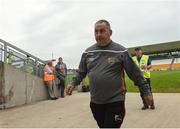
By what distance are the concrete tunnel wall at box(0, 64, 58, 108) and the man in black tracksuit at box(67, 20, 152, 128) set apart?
325 inches

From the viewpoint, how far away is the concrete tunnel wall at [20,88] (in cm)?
1289

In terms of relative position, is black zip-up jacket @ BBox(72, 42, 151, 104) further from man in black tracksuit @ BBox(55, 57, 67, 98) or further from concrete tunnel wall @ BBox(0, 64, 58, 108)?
man in black tracksuit @ BBox(55, 57, 67, 98)

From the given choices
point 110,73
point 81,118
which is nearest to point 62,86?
point 81,118

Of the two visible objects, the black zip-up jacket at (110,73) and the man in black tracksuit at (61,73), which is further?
the man in black tracksuit at (61,73)

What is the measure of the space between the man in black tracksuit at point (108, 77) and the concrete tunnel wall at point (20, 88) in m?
8.25

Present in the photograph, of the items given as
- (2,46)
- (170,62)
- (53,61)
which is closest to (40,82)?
(53,61)

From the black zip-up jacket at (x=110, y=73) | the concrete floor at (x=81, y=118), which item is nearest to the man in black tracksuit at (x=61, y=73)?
the concrete floor at (x=81, y=118)

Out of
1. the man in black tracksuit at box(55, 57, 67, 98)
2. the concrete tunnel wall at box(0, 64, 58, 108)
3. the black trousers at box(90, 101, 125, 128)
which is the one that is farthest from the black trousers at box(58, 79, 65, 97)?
the black trousers at box(90, 101, 125, 128)

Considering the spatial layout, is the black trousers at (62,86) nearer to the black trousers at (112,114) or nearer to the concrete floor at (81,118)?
the concrete floor at (81,118)

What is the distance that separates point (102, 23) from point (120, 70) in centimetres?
67

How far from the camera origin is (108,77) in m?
4.77

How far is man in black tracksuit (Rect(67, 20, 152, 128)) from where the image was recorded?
4.77 meters

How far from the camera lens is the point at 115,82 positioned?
4777 mm

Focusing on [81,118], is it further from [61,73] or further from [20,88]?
[61,73]
